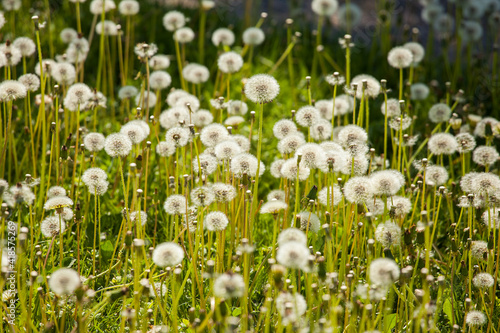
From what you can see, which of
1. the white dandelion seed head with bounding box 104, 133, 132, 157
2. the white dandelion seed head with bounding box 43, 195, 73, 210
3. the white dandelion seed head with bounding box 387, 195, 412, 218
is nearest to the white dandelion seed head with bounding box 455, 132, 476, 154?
the white dandelion seed head with bounding box 387, 195, 412, 218

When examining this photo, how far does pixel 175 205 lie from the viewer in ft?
7.29

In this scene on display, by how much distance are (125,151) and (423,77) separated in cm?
272

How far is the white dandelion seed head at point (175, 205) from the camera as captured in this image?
2.21m

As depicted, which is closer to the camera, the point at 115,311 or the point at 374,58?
the point at 115,311

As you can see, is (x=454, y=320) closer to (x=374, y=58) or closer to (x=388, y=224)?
(x=388, y=224)

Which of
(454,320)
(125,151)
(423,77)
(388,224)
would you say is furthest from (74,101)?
(423,77)

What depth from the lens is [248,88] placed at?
7.30 ft

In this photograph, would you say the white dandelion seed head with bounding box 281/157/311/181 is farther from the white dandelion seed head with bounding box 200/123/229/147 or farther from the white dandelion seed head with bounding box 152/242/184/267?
the white dandelion seed head with bounding box 152/242/184/267

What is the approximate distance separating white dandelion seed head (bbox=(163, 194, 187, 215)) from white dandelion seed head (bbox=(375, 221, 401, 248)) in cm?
68

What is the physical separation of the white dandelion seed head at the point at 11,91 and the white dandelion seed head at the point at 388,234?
4.97 ft

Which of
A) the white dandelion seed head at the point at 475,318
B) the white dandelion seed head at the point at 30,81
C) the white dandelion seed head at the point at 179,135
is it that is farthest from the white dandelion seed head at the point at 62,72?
the white dandelion seed head at the point at 475,318

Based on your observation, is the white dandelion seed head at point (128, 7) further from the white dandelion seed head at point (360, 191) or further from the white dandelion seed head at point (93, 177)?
the white dandelion seed head at point (360, 191)

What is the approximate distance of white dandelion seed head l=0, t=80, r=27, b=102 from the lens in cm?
252

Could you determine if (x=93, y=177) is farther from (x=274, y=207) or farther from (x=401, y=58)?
(x=401, y=58)
